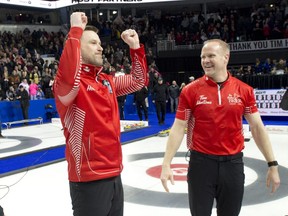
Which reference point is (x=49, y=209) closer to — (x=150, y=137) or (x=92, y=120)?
(x=92, y=120)

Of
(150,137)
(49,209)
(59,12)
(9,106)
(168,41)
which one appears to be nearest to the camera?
(49,209)

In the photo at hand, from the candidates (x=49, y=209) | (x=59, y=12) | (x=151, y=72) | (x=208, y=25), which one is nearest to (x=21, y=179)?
(x=49, y=209)

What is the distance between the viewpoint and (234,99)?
3.04 metres

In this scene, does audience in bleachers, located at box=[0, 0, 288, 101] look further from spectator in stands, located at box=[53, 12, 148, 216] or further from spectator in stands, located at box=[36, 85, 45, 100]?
spectator in stands, located at box=[53, 12, 148, 216]

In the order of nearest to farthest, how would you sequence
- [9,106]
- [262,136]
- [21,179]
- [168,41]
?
[262,136], [21,179], [9,106], [168,41]

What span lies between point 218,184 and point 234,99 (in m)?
0.68

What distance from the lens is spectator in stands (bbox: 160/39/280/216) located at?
9.84ft

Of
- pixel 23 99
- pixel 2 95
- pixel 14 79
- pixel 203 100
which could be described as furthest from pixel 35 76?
pixel 203 100

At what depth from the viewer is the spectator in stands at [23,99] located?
614 inches

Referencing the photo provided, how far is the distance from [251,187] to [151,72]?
13.2 metres

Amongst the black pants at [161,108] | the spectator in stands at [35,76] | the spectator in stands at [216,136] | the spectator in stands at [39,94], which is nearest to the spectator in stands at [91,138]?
the spectator in stands at [216,136]

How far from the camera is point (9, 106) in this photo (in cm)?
1580

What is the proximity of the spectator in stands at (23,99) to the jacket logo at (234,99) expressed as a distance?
45.1 ft

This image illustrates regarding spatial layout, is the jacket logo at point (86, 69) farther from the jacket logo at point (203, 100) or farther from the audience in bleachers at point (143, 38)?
the audience in bleachers at point (143, 38)
